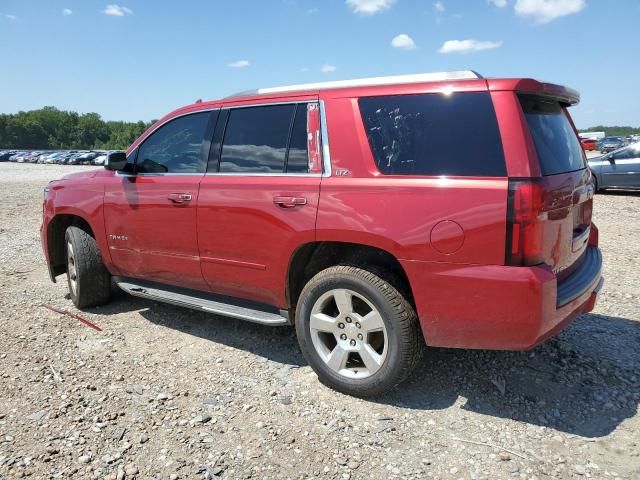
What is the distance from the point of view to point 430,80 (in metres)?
2.90

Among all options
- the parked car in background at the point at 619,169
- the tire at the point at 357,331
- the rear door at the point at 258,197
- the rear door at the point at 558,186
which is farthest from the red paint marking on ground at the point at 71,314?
the parked car in background at the point at 619,169

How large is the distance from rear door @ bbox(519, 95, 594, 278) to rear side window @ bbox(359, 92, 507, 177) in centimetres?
24

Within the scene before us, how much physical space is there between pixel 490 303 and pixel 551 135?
3.61 ft

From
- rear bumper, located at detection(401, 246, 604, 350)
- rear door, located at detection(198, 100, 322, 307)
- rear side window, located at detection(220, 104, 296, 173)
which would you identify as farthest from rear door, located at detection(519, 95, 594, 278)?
rear side window, located at detection(220, 104, 296, 173)

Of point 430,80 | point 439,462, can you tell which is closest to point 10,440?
point 439,462

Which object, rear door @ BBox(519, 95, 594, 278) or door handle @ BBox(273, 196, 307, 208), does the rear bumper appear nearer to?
rear door @ BBox(519, 95, 594, 278)

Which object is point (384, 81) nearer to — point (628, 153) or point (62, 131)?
point (628, 153)

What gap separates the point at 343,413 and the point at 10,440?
186 cm

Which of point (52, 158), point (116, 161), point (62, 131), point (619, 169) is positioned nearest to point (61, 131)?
point (62, 131)

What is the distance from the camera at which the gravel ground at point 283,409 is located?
2.54 metres

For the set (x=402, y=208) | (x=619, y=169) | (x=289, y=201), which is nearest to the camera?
(x=402, y=208)

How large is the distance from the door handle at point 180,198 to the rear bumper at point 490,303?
1.79m

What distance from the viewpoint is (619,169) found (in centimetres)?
1303

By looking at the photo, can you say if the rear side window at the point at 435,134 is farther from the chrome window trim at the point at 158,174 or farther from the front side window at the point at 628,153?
the front side window at the point at 628,153
